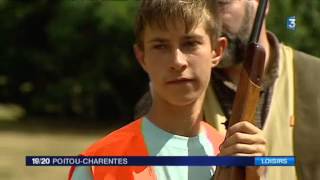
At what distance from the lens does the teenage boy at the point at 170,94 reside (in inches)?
66.9

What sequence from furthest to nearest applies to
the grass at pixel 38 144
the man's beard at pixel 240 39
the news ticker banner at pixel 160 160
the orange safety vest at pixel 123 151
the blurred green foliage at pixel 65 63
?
1. the blurred green foliage at pixel 65 63
2. the grass at pixel 38 144
3. the man's beard at pixel 240 39
4. the orange safety vest at pixel 123 151
5. the news ticker banner at pixel 160 160

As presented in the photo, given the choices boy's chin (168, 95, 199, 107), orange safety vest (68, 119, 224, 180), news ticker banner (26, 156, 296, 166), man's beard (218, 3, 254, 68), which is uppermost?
man's beard (218, 3, 254, 68)

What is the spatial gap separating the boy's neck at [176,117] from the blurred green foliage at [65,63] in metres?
9.70

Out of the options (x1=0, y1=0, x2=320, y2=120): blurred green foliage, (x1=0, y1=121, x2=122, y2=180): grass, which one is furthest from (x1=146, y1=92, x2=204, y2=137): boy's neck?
(x1=0, y1=0, x2=320, y2=120): blurred green foliage

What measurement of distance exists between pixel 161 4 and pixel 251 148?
43cm

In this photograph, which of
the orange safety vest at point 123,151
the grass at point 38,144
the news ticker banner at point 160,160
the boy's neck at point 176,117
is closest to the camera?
the news ticker banner at point 160,160

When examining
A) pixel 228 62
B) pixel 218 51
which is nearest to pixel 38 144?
pixel 228 62

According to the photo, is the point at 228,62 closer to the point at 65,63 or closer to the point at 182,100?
the point at 182,100

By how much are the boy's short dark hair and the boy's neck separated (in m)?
0.15

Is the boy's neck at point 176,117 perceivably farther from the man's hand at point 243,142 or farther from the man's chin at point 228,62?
the man's chin at point 228,62

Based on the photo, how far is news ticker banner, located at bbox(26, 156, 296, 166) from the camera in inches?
60.1

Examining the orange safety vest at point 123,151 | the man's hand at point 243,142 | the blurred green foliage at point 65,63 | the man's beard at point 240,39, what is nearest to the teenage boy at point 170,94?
the orange safety vest at point 123,151

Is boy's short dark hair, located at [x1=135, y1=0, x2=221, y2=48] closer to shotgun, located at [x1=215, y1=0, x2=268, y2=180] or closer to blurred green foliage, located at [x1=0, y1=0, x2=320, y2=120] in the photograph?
shotgun, located at [x1=215, y1=0, x2=268, y2=180]

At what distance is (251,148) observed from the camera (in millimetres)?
1548
